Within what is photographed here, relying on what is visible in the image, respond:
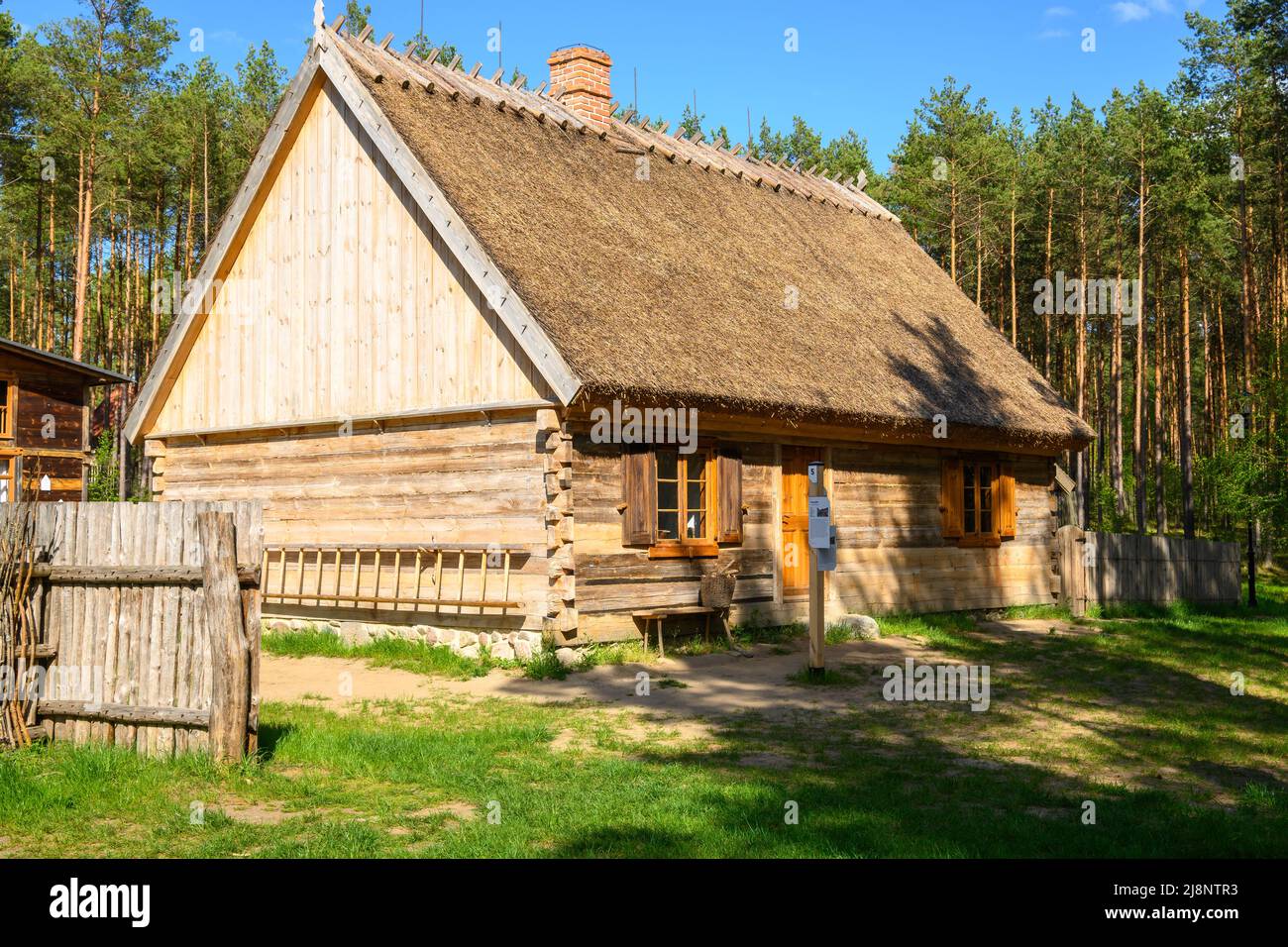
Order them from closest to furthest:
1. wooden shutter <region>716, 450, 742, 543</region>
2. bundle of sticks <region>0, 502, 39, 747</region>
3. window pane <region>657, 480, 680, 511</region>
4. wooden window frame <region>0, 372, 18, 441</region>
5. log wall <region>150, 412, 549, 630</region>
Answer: bundle of sticks <region>0, 502, 39, 747</region> < log wall <region>150, 412, 549, 630</region> < window pane <region>657, 480, 680, 511</region> < wooden shutter <region>716, 450, 742, 543</region> < wooden window frame <region>0, 372, 18, 441</region>

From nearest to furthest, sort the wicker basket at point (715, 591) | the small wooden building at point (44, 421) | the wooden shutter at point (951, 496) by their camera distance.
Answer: the wicker basket at point (715, 591)
the wooden shutter at point (951, 496)
the small wooden building at point (44, 421)

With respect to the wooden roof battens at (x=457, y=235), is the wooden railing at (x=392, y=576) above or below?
below

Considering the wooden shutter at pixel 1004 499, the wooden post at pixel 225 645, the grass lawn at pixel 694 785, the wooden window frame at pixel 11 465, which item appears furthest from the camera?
the wooden window frame at pixel 11 465

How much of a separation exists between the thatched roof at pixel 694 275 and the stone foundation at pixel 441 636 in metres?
3.11

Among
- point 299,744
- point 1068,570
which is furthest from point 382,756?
point 1068,570

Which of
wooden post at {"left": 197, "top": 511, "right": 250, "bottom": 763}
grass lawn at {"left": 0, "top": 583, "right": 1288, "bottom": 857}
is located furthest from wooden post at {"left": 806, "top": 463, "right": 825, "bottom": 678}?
wooden post at {"left": 197, "top": 511, "right": 250, "bottom": 763}

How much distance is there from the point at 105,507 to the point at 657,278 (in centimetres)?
913

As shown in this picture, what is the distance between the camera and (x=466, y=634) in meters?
14.2

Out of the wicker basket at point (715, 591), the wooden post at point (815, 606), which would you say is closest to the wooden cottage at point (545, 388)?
the wicker basket at point (715, 591)

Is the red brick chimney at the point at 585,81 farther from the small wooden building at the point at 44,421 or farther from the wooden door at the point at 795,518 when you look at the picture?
the small wooden building at the point at 44,421

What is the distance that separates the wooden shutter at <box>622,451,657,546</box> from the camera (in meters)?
14.0

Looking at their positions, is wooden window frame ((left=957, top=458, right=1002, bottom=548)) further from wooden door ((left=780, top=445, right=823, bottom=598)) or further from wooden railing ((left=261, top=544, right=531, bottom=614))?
wooden railing ((left=261, top=544, right=531, bottom=614))

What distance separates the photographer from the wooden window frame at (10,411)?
30.6 metres
